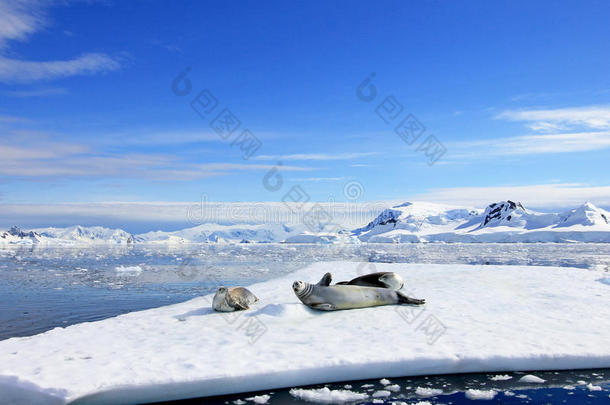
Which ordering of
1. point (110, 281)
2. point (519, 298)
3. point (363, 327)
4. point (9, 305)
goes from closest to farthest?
point (363, 327) < point (519, 298) < point (9, 305) < point (110, 281)

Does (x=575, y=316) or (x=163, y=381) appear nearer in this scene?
(x=163, y=381)

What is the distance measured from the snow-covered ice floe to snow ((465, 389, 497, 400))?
575mm

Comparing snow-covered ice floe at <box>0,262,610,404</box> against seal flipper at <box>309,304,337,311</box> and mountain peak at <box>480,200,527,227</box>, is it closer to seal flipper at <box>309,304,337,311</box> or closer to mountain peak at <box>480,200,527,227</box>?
seal flipper at <box>309,304,337,311</box>

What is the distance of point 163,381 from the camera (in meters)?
4.20

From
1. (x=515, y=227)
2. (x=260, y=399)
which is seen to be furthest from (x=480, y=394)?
(x=515, y=227)

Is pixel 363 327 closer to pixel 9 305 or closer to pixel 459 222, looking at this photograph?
pixel 9 305

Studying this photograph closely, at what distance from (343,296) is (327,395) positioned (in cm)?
304

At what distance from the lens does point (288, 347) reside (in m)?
5.18

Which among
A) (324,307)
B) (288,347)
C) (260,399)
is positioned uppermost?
(324,307)

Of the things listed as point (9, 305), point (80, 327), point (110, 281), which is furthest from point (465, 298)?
point (110, 281)

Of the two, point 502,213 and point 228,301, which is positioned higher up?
point 502,213

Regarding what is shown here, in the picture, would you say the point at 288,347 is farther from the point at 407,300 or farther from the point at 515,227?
the point at 515,227

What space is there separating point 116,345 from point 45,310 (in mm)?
4572

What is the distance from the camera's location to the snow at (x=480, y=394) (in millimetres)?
4098
